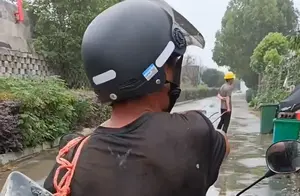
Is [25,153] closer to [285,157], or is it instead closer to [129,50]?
[285,157]

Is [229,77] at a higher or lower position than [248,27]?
lower

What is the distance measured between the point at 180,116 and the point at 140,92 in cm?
14

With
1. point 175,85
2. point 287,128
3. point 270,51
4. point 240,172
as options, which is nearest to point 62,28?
point 240,172

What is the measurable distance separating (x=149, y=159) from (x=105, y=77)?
0.28 meters

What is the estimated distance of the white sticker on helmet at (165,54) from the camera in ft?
4.55

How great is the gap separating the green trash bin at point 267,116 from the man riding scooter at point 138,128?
1079cm

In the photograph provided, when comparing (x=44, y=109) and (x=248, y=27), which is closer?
(x=44, y=109)

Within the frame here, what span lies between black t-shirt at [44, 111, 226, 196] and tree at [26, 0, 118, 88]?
1386cm

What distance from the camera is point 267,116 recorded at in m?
12.4

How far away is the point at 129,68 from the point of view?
4.49 ft

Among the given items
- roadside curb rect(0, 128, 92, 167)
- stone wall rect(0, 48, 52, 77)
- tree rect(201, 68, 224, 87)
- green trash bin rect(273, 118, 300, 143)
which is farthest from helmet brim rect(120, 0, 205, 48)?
tree rect(201, 68, 224, 87)

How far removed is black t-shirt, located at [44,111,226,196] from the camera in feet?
4.31

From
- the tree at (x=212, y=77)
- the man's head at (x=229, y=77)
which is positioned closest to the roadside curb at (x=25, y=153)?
the man's head at (x=229, y=77)

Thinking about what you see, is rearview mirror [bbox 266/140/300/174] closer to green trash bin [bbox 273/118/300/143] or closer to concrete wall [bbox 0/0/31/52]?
green trash bin [bbox 273/118/300/143]
